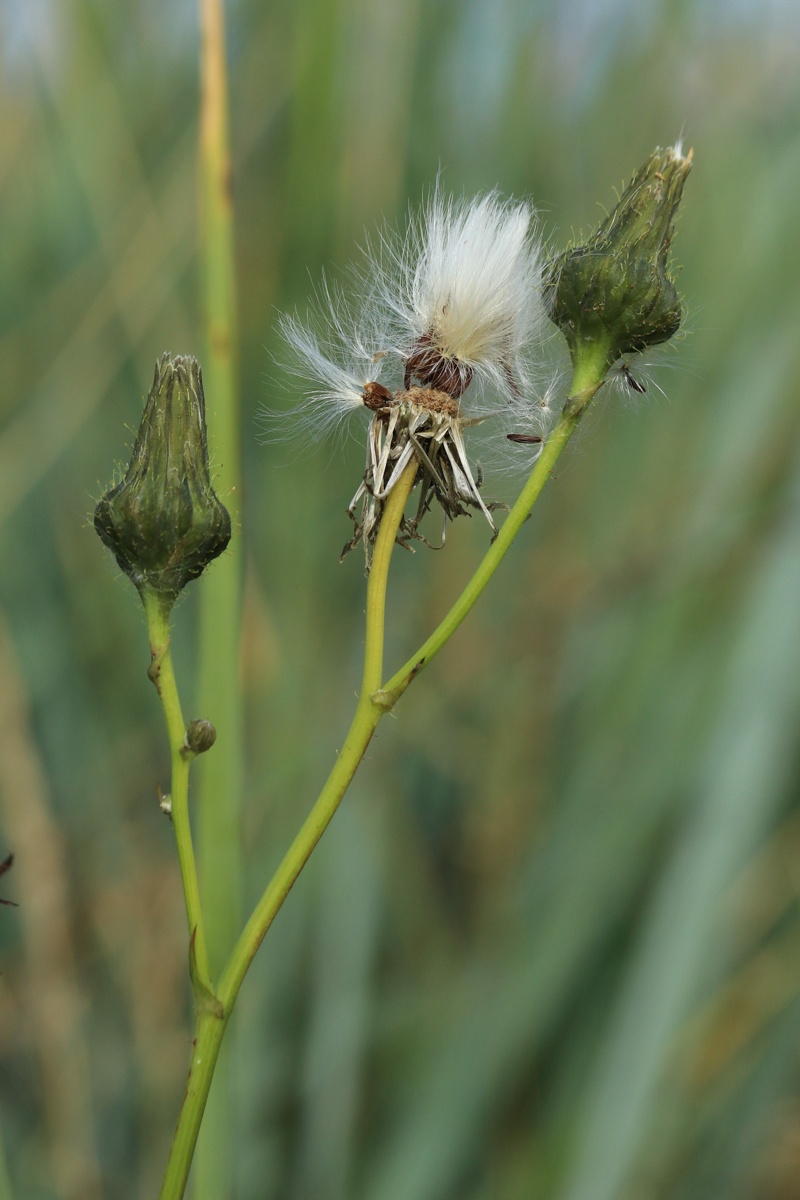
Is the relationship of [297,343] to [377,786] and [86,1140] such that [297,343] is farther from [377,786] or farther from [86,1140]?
[86,1140]

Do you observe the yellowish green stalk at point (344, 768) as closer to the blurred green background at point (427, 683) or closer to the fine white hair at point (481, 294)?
the fine white hair at point (481, 294)

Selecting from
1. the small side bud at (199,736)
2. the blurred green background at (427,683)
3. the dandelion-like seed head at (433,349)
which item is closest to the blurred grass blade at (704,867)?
the blurred green background at (427,683)

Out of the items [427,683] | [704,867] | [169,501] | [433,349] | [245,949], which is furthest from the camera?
[427,683]

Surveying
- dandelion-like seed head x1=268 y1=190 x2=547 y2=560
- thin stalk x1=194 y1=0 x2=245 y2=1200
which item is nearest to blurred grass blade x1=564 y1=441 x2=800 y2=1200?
thin stalk x1=194 y1=0 x2=245 y2=1200

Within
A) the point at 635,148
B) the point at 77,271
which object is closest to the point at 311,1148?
the point at 77,271

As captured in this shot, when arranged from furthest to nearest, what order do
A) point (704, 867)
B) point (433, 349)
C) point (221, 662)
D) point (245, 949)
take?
point (704, 867)
point (221, 662)
point (433, 349)
point (245, 949)

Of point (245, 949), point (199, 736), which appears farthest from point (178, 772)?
point (245, 949)

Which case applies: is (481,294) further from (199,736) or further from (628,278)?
(199,736)
